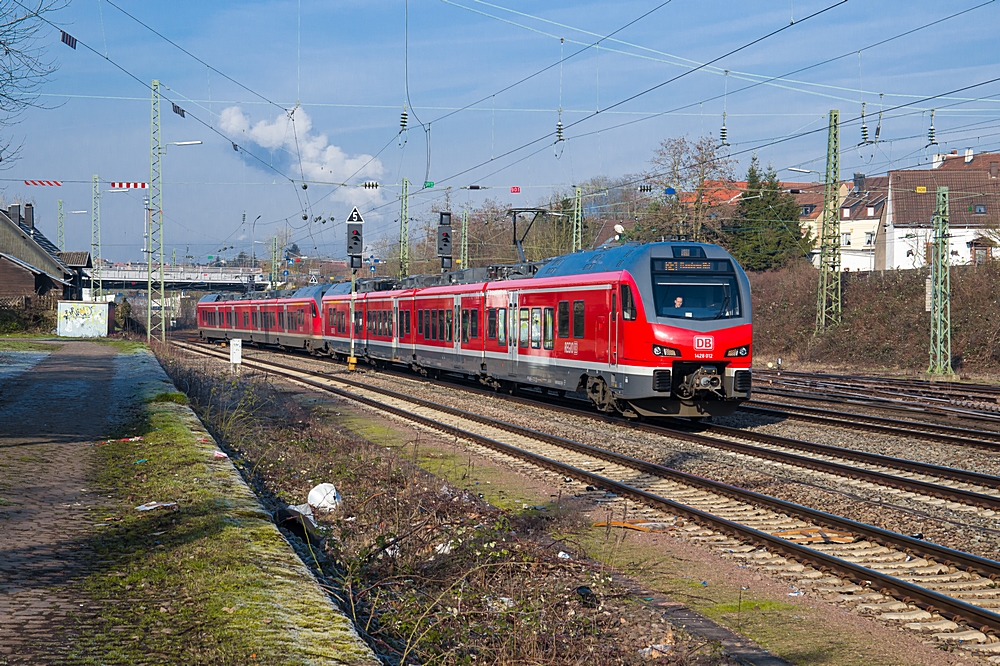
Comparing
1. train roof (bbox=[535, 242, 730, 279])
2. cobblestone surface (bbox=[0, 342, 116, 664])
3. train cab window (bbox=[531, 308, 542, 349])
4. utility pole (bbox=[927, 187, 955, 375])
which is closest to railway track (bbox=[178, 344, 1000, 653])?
train roof (bbox=[535, 242, 730, 279])

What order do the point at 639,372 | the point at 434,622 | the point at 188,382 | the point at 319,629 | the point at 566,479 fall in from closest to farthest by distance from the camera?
the point at 319,629, the point at 434,622, the point at 566,479, the point at 639,372, the point at 188,382

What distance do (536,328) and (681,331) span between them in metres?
5.31

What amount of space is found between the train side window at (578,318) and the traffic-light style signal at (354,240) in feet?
42.9

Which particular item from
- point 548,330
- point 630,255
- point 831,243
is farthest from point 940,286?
point 630,255

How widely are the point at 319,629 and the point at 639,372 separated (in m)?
11.7

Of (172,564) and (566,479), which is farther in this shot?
(566,479)

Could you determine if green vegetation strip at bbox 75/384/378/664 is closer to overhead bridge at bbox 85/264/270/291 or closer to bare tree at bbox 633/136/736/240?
bare tree at bbox 633/136/736/240

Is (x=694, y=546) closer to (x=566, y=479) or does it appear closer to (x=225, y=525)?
(x=566, y=479)

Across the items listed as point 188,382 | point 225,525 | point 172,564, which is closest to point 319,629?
point 172,564

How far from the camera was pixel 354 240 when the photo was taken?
30438 mm

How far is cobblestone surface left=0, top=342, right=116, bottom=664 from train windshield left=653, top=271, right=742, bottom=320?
925 cm

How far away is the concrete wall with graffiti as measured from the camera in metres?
51.0

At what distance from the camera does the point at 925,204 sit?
6706 cm

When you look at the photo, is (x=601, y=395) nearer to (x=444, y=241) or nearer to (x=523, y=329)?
(x=523, y=329)
